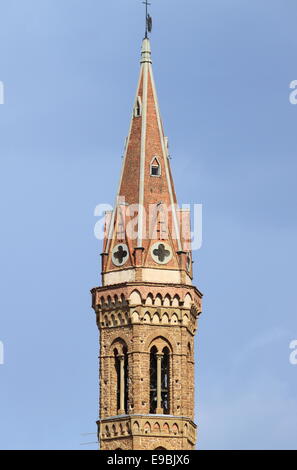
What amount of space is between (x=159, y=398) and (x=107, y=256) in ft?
23.0

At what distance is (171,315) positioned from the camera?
4021 inches

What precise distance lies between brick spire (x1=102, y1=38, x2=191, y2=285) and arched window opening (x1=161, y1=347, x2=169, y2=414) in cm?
354

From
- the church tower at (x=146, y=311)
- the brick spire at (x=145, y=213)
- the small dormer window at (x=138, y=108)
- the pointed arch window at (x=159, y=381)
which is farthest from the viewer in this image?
the small dormer window at (x=138, y=108)

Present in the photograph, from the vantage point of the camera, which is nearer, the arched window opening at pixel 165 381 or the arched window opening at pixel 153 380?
the arched window opening at pixel 153 380

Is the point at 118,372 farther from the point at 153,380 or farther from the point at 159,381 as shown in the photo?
the point at 159,381

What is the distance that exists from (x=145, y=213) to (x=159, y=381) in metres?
7.53

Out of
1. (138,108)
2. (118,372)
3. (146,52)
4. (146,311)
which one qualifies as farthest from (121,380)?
(146,52)

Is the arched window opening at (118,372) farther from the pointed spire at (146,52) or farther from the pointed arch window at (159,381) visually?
the pointed spire at (146,52)

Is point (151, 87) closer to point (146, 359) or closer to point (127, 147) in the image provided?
point (127, 147)

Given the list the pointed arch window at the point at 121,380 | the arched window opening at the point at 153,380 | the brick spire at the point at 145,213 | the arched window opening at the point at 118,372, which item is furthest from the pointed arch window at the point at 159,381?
the brick spire at the point at 145,213

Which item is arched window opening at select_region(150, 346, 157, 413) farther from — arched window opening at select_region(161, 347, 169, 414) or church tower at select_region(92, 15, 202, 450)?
arched window opening at select_region(161, 347, 169, 414)

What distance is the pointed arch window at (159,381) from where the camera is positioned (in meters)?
101

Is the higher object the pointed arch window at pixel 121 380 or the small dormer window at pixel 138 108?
the small dormer window at pixel 138 108
